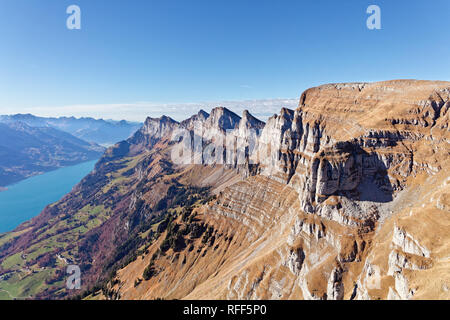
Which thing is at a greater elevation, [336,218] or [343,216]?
[343,216]

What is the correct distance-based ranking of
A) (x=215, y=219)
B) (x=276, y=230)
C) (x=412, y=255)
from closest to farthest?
(x=412, y=255) < (x=276, y=230) < (x=215, y=219)

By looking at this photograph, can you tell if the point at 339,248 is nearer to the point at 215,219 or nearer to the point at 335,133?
the point at 335,133

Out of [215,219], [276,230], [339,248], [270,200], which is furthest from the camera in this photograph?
[215,219]

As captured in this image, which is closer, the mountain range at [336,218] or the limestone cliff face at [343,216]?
the limestone cliff face at [343,216]

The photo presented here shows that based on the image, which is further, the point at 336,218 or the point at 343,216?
→ the point at 336,218

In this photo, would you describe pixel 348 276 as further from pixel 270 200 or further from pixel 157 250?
pixel 157 250

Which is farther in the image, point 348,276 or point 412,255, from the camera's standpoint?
point 348,276

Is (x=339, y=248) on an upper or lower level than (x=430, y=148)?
lower

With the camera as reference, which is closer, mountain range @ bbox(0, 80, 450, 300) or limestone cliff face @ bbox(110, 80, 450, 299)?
limestone cliff face @ bbox(110, 80, 450, 299)
